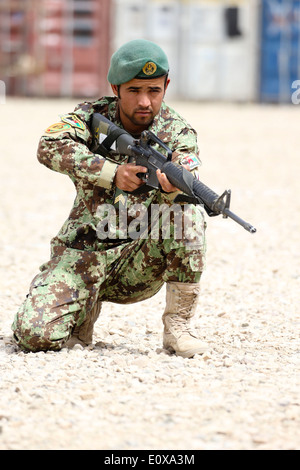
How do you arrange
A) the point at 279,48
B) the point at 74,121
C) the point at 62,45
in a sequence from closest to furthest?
the point at 74,121 → the point at 279,48 → the point at 62,45

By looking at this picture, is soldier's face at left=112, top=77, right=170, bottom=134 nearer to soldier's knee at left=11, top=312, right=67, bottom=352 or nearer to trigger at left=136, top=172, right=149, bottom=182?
trigger at left=136, top=172, right=149, bottom=182

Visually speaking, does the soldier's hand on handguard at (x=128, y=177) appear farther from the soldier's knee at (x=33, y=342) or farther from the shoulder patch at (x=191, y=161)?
the soldier's knee at (x=33, y=342)

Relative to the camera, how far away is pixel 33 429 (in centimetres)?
276

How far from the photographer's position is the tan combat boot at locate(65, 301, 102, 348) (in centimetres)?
384

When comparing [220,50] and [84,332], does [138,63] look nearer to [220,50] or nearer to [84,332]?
[84,332]

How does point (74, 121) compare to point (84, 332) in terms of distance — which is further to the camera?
point (84, 332)

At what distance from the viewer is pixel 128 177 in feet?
11.4

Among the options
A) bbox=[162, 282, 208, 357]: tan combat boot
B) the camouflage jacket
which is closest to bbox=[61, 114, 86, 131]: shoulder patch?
the camouflage jacket

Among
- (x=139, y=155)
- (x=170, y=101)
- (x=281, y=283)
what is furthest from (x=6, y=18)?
(x=139, y=155)

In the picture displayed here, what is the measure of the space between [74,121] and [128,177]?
0.42 meters

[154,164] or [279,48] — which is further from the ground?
[279,48]

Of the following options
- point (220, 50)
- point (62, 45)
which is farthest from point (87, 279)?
point (62, 45)

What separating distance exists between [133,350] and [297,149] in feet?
29.4

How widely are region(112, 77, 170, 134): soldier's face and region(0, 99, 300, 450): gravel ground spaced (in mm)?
974
